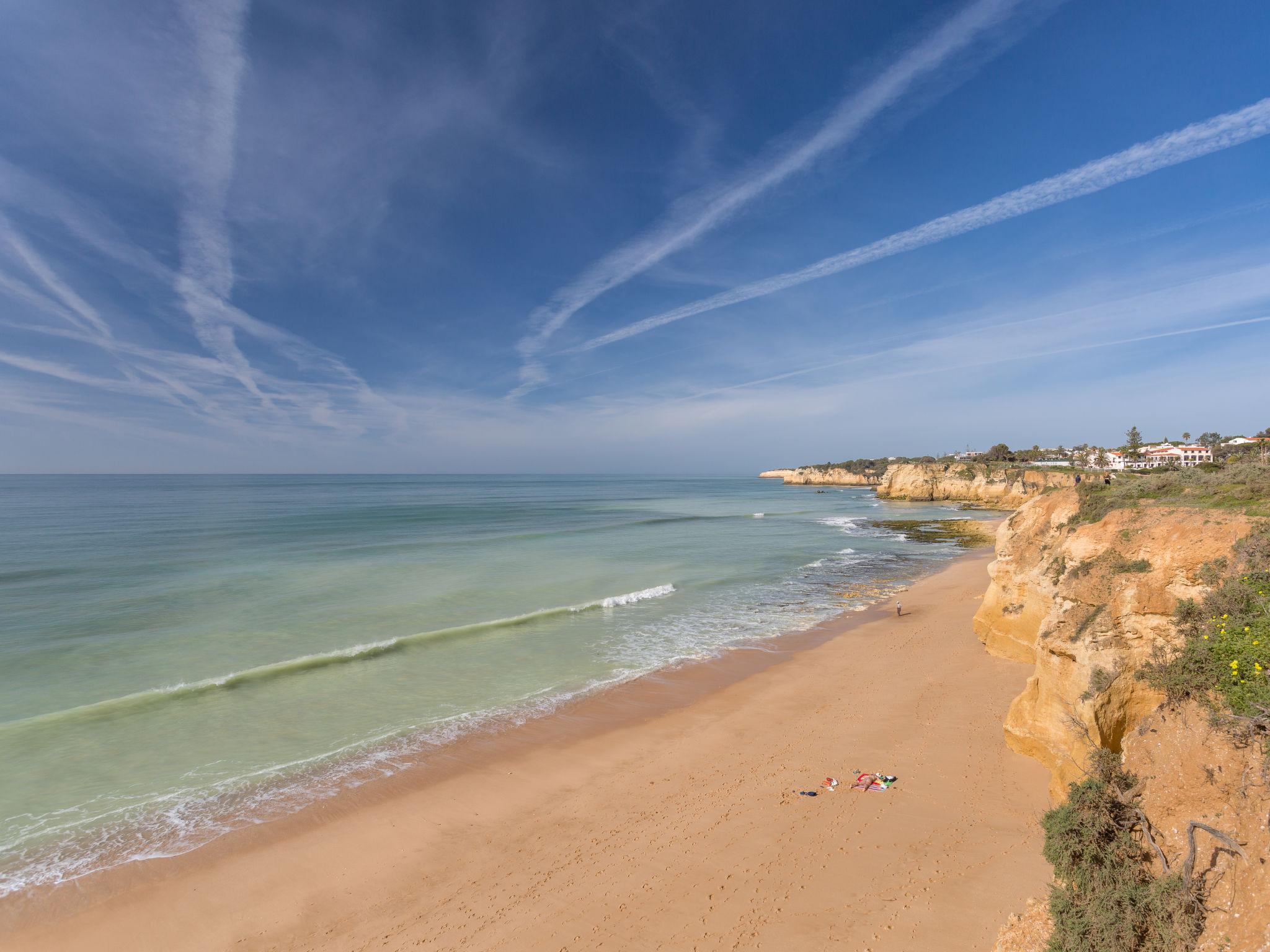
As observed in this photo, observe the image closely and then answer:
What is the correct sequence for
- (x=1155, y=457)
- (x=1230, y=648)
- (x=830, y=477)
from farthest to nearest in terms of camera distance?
(x=830, y=477)
(x=1155, y=457)
(x=1230, y=648)

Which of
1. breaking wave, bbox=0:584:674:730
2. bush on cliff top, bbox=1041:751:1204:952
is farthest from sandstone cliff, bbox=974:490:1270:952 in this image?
breaking wave, bbox=0:584:674:730

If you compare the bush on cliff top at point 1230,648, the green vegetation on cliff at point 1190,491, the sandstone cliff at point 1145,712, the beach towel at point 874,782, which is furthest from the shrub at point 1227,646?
the beach towel at point 874,782

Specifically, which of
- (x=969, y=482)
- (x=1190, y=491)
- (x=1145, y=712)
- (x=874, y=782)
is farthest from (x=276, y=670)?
(x=969, y=482)

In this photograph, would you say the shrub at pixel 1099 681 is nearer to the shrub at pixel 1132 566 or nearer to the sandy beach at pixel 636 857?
the shrub at pixel 1132 566

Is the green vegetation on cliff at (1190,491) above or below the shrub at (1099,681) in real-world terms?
above

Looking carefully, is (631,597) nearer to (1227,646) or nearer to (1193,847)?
(1227,646)
